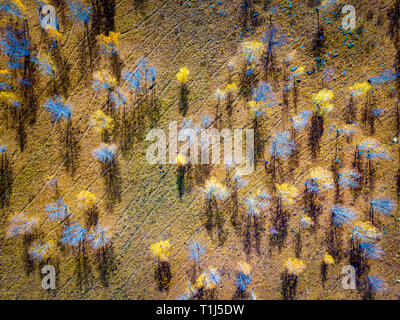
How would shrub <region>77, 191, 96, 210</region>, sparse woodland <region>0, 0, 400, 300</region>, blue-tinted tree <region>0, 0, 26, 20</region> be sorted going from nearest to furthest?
blue-tinted tree <region>0, 0, 26, 20</region>, sparse woodland <region>0, 0, 400, 300</region>, shrub <region>77, 191, 96, 210</region>

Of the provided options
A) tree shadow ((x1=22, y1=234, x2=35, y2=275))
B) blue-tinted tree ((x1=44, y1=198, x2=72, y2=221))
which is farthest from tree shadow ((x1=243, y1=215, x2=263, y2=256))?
tree shadow ((x1=22, y1=234, x2=35, y2=275))

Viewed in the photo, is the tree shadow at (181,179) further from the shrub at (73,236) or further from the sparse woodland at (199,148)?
the shrub at (73,236)

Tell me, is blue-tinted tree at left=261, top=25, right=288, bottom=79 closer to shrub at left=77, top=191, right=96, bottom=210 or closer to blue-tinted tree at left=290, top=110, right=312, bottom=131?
blue-tinted tree at left=290, top=110, right=312, bottom=131

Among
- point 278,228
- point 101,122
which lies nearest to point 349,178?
point 278,228

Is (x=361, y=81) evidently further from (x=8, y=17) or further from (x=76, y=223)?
(x=8, y=17)

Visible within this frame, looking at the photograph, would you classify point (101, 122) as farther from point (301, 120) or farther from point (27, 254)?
point (301, 120)

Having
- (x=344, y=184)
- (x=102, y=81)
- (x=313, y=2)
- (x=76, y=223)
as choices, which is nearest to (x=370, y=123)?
(x=344, y=184)

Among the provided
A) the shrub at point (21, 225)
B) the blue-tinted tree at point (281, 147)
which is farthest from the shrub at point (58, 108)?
the blue-tinted tree at point (281, 147)

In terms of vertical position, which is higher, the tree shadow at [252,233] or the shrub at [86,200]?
the shrub at [86,200]
